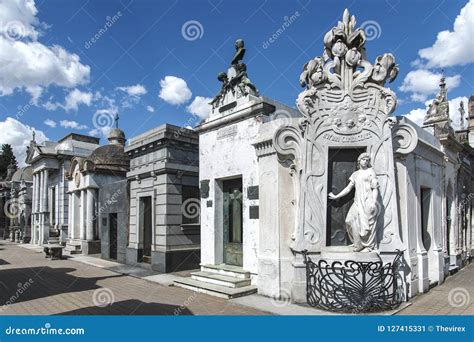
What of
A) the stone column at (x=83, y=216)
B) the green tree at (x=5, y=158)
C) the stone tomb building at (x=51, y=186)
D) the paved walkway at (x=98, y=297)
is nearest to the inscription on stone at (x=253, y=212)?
the paved walkway at (x=98, y=297)

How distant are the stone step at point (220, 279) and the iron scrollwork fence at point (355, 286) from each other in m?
1.91

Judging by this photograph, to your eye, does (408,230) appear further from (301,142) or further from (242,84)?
(242,84)

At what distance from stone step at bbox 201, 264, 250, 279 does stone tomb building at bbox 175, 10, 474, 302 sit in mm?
36

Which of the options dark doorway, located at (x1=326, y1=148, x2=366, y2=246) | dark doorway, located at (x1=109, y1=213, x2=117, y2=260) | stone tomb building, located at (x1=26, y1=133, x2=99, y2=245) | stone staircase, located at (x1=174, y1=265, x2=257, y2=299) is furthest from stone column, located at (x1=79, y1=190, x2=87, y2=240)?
dark doorway, located at (x1=326, y1=148, x2=366, y2=246)

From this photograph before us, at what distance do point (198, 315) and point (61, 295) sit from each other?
4.18 meters

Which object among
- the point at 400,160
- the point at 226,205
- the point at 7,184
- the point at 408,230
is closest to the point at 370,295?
the point at 408,230

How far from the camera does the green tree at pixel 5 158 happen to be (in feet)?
182

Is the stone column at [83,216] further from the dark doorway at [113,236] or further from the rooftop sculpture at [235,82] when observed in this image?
the rooftop sculpture at [235,82]

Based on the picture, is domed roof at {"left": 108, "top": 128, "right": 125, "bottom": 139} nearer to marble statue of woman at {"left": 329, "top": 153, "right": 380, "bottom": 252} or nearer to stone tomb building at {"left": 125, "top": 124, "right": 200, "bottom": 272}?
stone tomb building at {"left": 125, "top": 124, "right": 200, "bottom": 272}

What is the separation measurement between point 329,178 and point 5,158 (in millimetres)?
62015

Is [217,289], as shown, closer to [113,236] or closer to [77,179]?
[113,236]

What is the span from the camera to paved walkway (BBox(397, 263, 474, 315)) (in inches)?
275

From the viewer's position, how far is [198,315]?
22.4ft

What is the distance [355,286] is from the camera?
6863 mm
